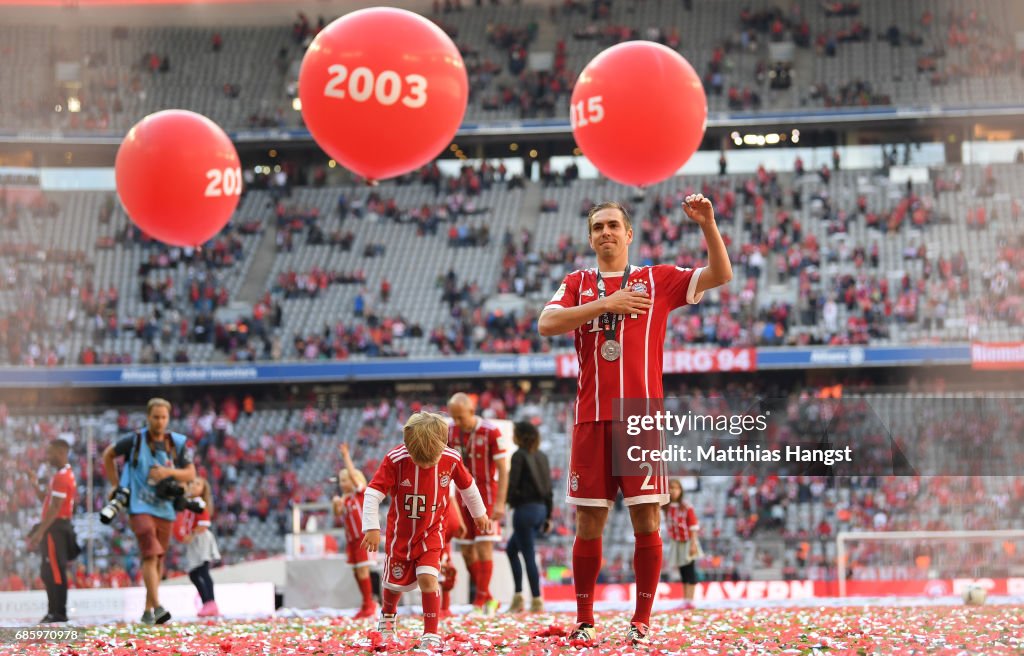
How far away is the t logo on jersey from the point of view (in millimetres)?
7004

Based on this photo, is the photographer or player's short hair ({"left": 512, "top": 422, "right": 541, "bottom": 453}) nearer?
the photographer

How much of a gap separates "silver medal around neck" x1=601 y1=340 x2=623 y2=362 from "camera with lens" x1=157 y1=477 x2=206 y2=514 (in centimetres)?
514

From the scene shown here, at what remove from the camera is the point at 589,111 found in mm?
10305

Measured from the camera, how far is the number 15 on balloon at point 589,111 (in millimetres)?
10234

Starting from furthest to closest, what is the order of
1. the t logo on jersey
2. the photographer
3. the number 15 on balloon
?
A: the number 15 on balloon, the photographer, the t logo on jersey

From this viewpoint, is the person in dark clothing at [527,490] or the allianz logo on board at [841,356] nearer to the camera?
the person in dark clothing at [527,490]

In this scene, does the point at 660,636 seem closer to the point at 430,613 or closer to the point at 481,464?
the point at 430,613

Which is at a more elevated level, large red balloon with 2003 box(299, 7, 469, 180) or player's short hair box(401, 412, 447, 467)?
large red balloon with 2003 box(299, 7, 469, 180)

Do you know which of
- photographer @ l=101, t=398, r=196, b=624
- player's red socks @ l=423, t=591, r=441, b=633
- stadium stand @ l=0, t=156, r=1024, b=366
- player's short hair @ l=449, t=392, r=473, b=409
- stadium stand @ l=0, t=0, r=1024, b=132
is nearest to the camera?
player's red socks @ l=423, t=591, r=441, b=633

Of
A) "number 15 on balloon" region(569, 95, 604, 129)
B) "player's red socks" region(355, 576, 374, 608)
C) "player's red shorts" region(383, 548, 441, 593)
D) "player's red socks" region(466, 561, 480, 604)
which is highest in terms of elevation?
"number 15 on balloon" region(569, 95, 604, 129)

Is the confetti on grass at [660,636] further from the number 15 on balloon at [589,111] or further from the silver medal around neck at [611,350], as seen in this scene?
the number 15 on balloon at [589,111]

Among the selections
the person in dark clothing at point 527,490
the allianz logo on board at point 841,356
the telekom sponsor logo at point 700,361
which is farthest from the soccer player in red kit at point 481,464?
the allianz logo on board at point 841,356

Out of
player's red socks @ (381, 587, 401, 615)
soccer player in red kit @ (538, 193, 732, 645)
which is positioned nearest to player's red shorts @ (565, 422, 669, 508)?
soccer player in red kit @ (538, 193, 732, 645)

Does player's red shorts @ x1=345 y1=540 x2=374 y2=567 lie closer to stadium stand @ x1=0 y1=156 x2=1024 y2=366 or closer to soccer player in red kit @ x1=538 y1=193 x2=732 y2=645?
soccer player in red kit @ x1=538 y1=193 x2=732 y2=645
